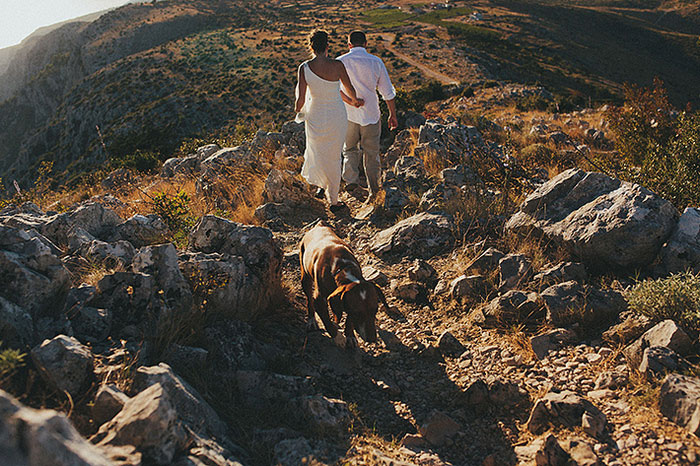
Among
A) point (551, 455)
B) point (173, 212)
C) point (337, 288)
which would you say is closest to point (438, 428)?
point (551, 455)

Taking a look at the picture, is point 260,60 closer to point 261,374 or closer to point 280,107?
point 280,107

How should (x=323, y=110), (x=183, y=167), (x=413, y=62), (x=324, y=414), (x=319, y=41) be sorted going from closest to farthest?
(x=324, y=414), (x=319, y=41), (x=323, y=110), (x=183, y=167), (x=413, y=62)

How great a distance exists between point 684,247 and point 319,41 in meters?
5.15

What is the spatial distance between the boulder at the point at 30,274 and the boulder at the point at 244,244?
159 centimetres

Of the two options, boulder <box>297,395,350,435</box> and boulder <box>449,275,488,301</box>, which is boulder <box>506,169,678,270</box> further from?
boulder <box>297,395,350,435</box>

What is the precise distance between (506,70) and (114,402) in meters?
64.0

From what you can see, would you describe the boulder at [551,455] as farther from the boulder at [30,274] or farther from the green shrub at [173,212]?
the green shrub at [173,212]

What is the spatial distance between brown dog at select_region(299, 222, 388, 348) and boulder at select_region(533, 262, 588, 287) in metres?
1.71

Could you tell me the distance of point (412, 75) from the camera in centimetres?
5138

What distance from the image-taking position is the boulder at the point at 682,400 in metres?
2.41

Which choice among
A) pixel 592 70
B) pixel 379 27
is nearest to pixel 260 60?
pixel 379 27

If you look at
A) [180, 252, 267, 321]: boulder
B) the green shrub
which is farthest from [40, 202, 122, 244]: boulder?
[180, 252, 267, 321]: boulder

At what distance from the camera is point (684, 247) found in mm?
3807

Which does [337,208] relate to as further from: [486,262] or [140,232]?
[140,232]
